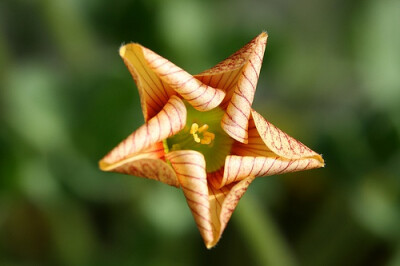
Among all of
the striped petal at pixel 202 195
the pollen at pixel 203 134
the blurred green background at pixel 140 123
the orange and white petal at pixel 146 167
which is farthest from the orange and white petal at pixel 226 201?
the blurred green background at pixel 140 123

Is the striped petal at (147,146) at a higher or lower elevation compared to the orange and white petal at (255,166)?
higher

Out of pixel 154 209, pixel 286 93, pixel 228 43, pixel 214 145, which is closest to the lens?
pixel 214 145

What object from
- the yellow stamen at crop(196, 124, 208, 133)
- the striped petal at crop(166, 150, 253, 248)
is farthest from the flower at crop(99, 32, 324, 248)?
the yellow stamen at crop(196, 124, 208, 133)

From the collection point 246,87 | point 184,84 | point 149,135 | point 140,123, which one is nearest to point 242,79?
point 246,87

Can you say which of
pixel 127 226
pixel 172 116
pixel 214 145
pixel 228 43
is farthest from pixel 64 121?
pixel 172 116

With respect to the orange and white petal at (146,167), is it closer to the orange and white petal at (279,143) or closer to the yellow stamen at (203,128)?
the orange and white petal at (279,143)

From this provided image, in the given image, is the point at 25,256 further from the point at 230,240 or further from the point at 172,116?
the point at 172,116
